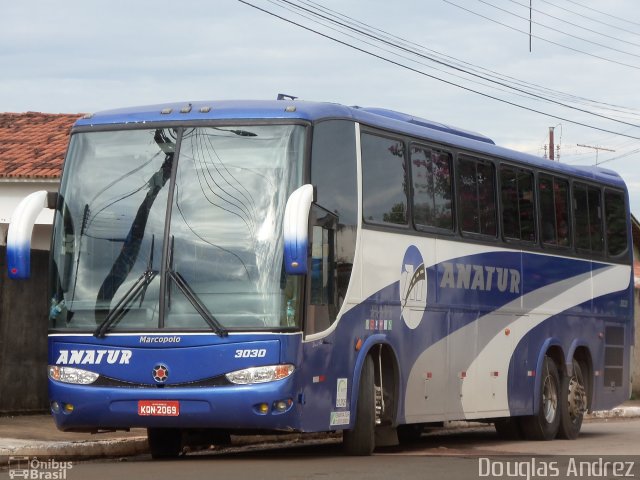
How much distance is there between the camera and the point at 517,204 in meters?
18.7

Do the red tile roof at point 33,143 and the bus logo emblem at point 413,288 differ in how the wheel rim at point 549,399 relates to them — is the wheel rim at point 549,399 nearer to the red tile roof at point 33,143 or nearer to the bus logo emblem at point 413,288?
the bus logo emblem at point 413,288

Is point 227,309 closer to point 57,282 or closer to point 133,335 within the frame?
point 133,335

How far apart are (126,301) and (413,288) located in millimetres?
3682

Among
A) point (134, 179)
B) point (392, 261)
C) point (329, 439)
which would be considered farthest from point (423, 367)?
point (134, 179)

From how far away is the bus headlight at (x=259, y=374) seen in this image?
1311 cm

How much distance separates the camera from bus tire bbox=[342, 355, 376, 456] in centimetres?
1453

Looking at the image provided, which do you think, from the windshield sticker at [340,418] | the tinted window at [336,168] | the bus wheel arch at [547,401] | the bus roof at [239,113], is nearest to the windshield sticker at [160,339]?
the windshield sticker at [340,418]

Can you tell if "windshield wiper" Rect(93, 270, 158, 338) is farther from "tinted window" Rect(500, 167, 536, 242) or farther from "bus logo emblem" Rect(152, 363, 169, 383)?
"tinted window" Rect(500, 167, 536, 242)

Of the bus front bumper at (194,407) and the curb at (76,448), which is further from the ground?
the bus front bumper at (194,407)

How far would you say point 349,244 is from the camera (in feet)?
47.1

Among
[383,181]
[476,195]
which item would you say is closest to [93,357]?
[383,181]

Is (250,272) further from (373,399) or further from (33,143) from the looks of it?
(33,143)

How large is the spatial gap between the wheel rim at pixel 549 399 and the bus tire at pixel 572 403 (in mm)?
111

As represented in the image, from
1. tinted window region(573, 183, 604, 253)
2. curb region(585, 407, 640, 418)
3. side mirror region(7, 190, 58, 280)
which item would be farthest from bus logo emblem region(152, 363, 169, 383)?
curb region(585, 407, 640, 418)
